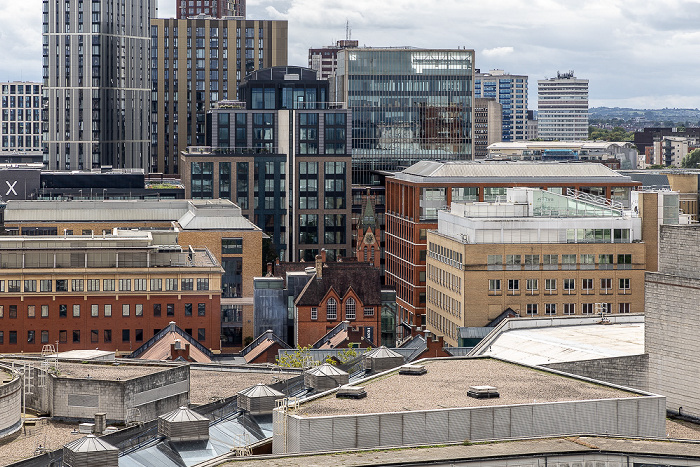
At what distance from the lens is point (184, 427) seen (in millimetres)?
66375

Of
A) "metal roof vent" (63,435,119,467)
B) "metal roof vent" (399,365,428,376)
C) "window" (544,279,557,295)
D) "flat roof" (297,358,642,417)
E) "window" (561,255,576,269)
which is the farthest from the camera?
"window" (561,255,576,269)

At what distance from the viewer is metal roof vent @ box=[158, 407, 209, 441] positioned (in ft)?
218

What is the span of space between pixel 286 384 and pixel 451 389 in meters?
14.5

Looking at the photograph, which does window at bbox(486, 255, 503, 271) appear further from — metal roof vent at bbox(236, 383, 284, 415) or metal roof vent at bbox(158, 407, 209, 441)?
metal roof vent at bbox(158, 407, 209, 441)

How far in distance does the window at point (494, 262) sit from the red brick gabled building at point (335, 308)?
15729mm

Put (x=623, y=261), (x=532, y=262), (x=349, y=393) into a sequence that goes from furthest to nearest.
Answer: (x=623, y=261), (x=532, y=262), (x=349, y=393)

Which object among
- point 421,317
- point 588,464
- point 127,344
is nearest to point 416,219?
point 421,317

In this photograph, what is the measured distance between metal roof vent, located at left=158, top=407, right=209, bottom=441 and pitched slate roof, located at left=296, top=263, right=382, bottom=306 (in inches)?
3769

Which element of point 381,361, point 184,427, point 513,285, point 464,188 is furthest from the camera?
point 464,188

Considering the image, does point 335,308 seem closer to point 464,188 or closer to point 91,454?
point 464,188

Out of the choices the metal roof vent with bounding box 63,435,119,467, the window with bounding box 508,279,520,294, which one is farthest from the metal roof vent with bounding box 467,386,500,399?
the window with bounding box 508,279,520,294

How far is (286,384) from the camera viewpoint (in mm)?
80188

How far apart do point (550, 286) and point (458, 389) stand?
8864cm

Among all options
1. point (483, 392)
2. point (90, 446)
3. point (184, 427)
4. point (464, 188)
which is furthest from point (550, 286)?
point (90, 446)
